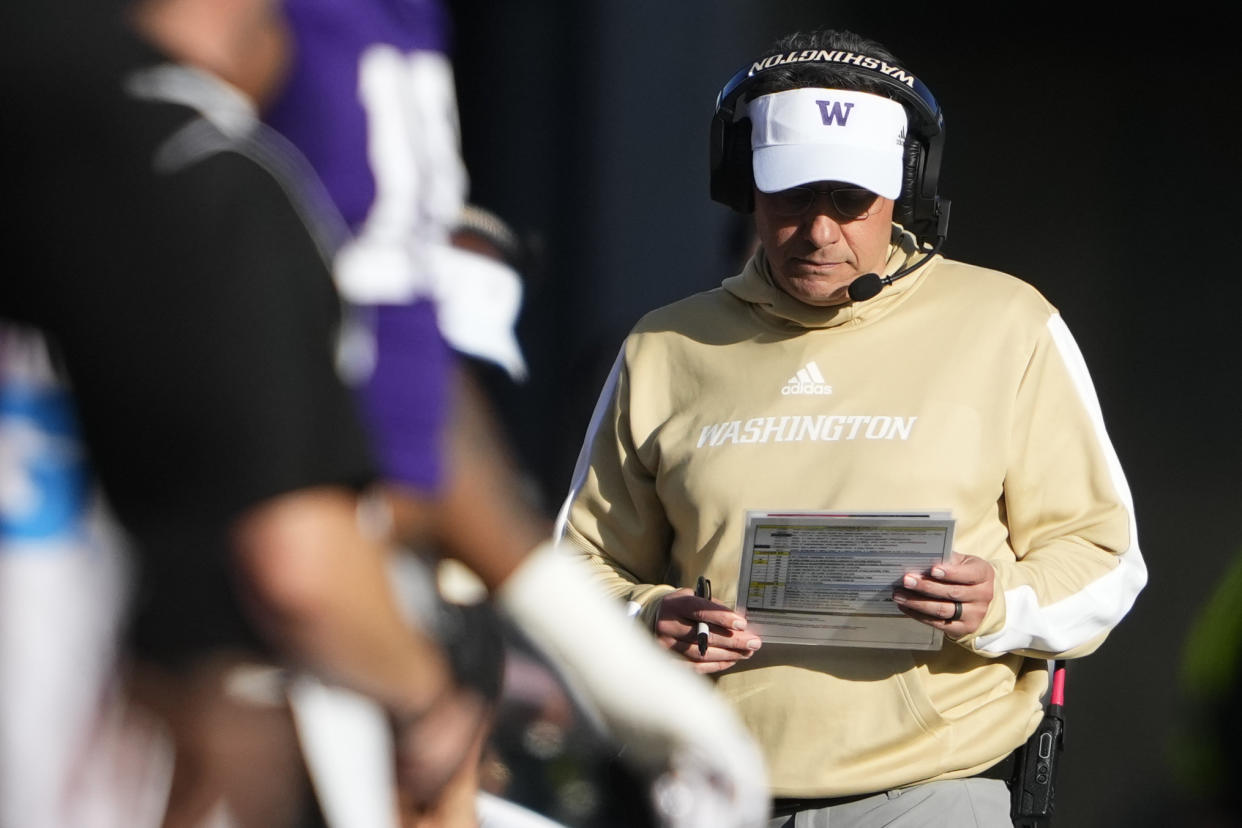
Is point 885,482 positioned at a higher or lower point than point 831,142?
lower

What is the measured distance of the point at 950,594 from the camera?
2148mm

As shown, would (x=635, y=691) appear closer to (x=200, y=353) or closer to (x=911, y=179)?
(x=200, y=353)

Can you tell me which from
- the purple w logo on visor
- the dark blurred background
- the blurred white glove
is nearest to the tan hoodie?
the purple w logo on visor

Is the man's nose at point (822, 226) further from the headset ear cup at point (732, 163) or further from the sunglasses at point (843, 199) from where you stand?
the headset ear cup at point (732, 163)

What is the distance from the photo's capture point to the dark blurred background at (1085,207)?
442cm

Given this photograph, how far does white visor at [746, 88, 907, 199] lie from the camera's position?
2422mm

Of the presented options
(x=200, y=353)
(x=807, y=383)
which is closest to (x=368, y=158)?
(x=200, y=353)

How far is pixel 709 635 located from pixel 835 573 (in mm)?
191

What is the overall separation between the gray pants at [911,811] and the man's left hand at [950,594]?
8.9 inches

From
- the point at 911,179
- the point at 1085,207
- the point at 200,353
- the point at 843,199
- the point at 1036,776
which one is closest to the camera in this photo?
the point at 200,353

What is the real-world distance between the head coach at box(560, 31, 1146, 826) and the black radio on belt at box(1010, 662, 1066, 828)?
0.06 meters

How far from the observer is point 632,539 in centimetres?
255

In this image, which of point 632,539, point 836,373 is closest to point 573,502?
point 632,539

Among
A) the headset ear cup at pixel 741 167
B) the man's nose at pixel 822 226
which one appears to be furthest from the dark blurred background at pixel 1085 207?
the man's nose at pixel 822 226
